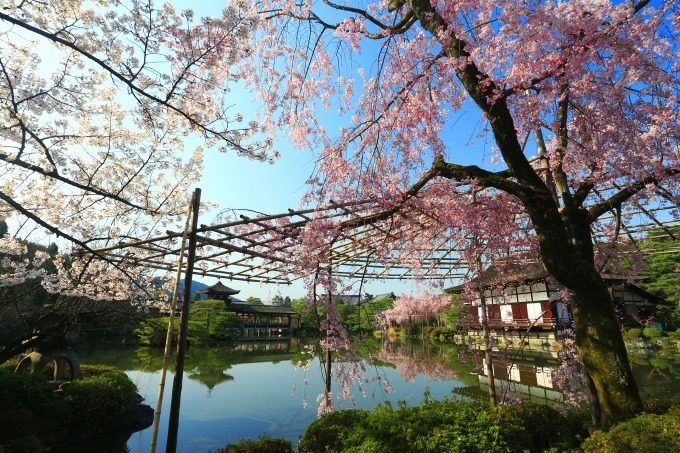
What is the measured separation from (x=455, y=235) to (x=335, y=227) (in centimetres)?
320

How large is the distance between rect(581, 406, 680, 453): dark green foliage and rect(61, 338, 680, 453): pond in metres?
1.73

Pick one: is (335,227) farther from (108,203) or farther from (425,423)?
(108,203)

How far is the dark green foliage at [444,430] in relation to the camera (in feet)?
11.3

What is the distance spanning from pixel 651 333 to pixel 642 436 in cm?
2175

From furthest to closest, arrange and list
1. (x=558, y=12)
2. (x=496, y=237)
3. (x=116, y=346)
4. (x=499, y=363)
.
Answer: (x=116, y=346) → (x=499, y=363) → (x=496, y=237) → (x=558, y=12)

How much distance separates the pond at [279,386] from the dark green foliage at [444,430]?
0.55m

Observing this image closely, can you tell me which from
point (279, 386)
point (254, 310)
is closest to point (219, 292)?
point (254, 310)

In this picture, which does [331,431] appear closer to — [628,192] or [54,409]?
[628,192]

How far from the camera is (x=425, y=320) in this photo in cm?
3241

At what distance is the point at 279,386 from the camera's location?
42.1 ft

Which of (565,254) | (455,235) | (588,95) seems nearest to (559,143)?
(588,95)

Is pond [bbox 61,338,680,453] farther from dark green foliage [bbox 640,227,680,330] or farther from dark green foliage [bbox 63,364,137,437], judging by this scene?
dark green foliage [bbox 640,227,680,330]

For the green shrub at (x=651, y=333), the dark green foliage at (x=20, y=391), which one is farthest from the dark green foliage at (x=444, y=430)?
the green shrub at (x=651, y=333)

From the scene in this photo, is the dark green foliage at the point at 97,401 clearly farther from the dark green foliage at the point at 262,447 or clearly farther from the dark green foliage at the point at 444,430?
the dark green foliage at the point at 444,430
